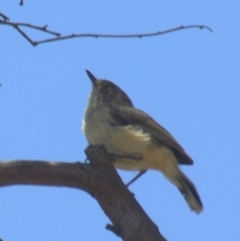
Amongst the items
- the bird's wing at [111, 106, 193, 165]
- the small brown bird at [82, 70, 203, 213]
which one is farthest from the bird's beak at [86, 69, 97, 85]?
the bird's wing at [111, 106, 193, 165]

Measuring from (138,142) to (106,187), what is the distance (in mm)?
2183

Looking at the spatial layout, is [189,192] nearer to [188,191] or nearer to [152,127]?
[188,191]

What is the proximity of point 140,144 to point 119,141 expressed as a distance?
24 cm

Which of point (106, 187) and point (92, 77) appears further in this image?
point (92, 77)

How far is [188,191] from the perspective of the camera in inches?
264

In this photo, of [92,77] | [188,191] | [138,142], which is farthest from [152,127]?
[92,77]

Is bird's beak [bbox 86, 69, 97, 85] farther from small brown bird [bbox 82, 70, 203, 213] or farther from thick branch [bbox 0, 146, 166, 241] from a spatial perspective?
→ thick branch [bbox 0, 146, 166, 241]

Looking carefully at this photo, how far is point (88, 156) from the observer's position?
471 cm

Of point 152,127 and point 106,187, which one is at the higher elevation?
point 152,127

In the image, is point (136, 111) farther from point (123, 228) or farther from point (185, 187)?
point (123, 228)

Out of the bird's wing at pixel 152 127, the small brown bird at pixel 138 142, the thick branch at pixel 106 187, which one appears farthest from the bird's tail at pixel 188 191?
the thick branch at pixel 106 187

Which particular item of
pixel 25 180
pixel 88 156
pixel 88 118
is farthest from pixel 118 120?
pixel 25 180

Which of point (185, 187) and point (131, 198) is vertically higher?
point (185, 187)

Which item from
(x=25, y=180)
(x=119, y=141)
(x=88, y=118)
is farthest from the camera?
(x=88, y=118)
